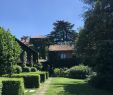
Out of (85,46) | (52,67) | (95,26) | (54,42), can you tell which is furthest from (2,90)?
(54,42)

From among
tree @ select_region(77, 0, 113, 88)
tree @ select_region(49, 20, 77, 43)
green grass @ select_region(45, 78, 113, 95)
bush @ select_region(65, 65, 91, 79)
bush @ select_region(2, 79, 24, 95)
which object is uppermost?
tree @ select_region(49, 20, 77, 43)

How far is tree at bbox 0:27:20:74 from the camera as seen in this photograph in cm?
3186

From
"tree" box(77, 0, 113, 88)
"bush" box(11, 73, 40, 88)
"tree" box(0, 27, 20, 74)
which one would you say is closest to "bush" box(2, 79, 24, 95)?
"tree" box(0, 27, 20, 74)

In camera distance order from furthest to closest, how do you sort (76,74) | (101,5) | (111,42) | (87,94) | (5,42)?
1. (76,74)
2. (101,5)
3. (111,42)
4. (5,42)
5. (87,94)

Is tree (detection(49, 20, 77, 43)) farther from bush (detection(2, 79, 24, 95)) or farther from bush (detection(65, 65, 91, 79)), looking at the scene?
bush (detection(2, 79, 24, 95))

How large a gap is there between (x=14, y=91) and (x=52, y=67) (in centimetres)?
6001

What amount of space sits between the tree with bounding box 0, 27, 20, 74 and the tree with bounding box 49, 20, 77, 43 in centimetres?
7299

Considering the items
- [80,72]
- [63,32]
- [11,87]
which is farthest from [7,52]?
[63,32]

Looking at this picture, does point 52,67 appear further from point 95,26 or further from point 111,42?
point 111,42

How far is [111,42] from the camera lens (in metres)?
34.7

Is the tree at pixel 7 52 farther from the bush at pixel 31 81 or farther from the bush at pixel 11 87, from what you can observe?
the bush at pixel 11 87

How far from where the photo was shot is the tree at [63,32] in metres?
109

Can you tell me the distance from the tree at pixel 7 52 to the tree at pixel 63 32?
72988 mm

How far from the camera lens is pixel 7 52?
3241cm
